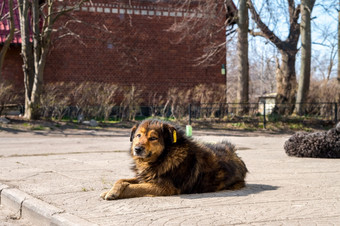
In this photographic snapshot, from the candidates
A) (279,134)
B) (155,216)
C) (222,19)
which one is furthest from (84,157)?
(222,19)

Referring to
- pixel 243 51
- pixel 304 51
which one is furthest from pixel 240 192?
pixel 304 51

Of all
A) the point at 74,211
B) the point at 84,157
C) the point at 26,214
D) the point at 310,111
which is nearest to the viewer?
the point at 74,211

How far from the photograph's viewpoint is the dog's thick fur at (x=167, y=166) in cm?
571

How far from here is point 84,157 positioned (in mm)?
11531

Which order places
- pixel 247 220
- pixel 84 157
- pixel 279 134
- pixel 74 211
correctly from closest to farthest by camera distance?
1. pixel 247 220
2. pixel 74 211
3. pixel 84 157
4. pixel 279 134

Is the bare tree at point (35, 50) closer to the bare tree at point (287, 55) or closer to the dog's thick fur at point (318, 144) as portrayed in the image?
the bare tree at point (287, 55)

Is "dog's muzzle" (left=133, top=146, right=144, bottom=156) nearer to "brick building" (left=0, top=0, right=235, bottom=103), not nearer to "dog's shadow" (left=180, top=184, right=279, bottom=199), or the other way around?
"dog's shadow" (left=180, top=184, right=279, bottom=199)

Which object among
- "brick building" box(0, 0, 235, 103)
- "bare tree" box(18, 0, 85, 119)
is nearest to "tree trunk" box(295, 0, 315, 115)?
"brick building" box(0, 0, 235, 103)

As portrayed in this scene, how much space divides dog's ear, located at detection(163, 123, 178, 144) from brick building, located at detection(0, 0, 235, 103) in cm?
2437

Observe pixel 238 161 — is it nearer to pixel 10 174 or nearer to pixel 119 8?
pixel 10 174

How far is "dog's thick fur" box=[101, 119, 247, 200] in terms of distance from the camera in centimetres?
571

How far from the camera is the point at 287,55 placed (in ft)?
87.5

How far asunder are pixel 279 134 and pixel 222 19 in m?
12.5

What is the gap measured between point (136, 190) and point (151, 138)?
0.69m
